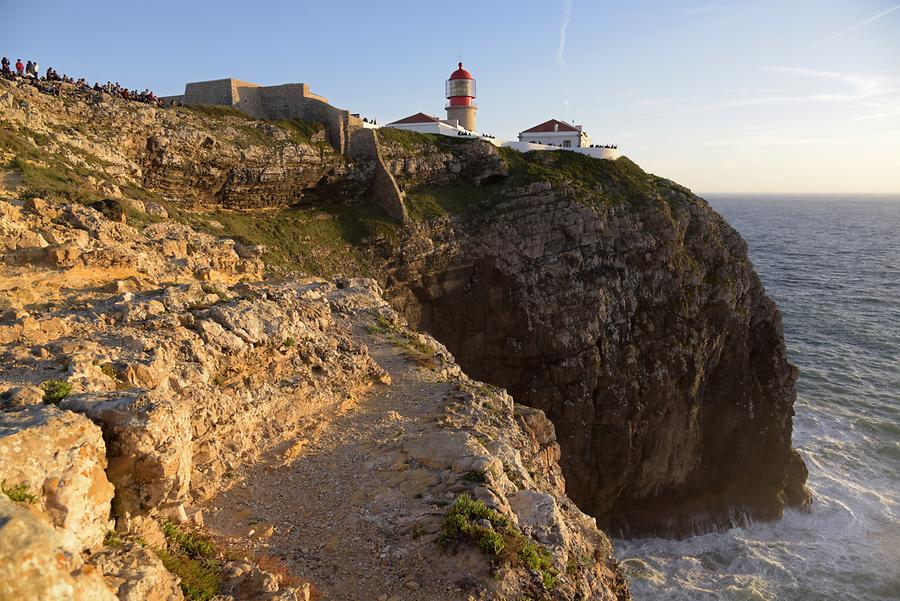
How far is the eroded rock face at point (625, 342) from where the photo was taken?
3173 centimetres

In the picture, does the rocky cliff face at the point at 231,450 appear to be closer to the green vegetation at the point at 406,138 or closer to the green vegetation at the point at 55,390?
the green vegetation at the point at 55,390

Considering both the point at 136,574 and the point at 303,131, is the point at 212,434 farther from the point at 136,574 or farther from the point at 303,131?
the point at 303,131

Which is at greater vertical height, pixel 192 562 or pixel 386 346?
pixel 386 346

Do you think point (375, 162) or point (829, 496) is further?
point (375, 162)

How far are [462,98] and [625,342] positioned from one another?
29721 mm

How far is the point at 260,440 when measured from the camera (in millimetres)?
11352

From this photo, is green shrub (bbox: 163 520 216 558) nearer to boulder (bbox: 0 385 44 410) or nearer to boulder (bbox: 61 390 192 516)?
boulder (bbox: 61 390 192 516)

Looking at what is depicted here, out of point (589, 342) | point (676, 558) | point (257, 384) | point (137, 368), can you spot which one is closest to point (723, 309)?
point (589, 342)

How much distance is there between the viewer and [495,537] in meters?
8.29

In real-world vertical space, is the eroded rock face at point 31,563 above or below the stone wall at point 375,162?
below

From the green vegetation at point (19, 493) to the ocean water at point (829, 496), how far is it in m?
25.7

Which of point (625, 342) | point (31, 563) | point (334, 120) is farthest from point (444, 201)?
point (31, 563)

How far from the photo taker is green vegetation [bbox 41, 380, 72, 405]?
23.1ft

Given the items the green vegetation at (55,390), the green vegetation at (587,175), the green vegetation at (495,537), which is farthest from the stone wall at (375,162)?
the green vegetation at (55,390)
